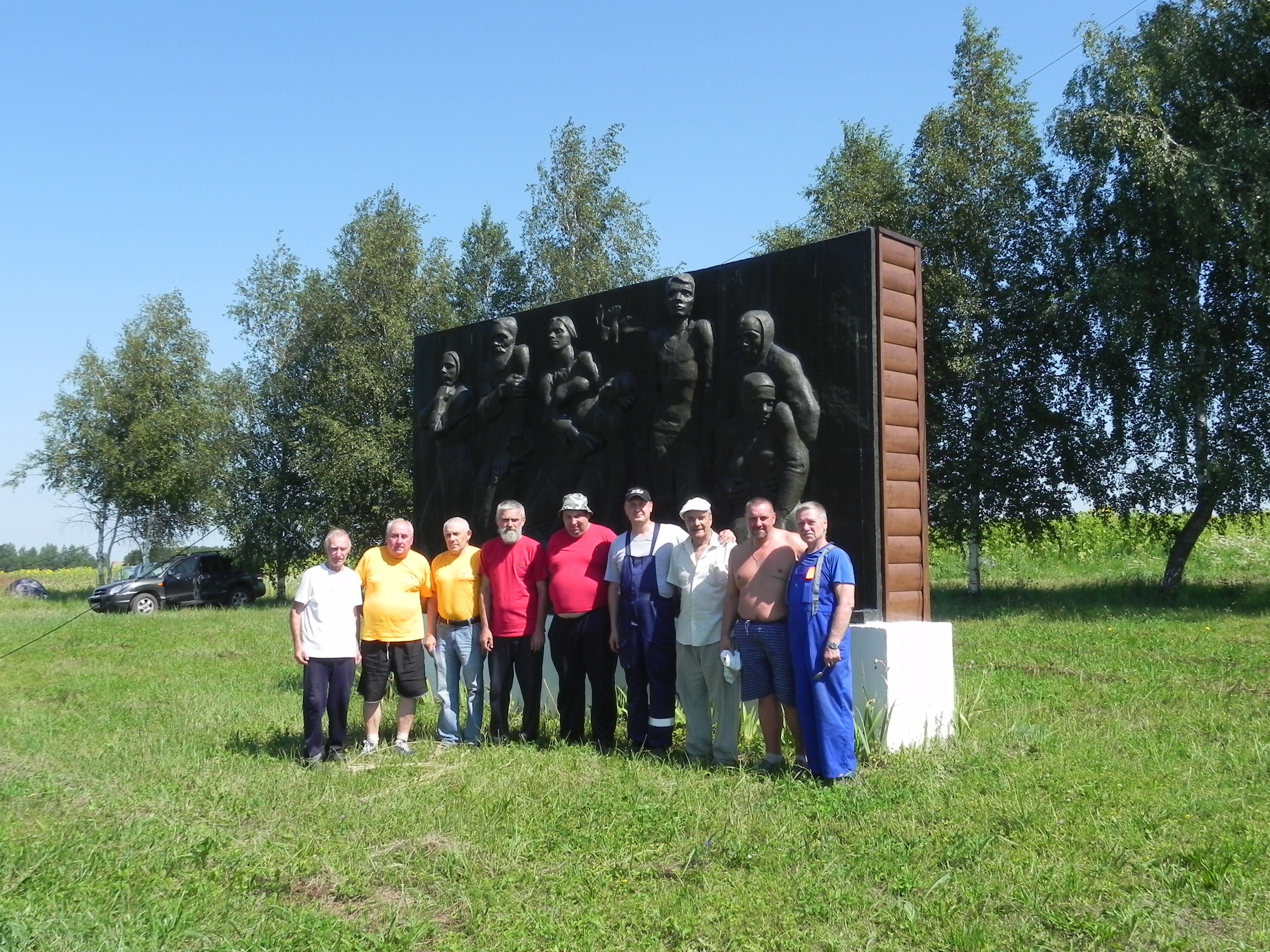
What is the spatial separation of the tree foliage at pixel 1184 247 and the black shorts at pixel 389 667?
12643mm

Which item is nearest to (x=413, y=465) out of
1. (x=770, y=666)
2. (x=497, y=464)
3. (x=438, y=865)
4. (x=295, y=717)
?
(x=497, y=464)

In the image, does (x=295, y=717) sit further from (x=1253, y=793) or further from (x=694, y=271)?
(x=1253, y=793)

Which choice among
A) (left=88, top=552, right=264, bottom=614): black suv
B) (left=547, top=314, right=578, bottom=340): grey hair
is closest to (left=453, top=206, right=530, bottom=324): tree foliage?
(left=88, top=552, right=264, bottom=614): black suv

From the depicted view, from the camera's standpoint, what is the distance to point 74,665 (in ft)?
45.5

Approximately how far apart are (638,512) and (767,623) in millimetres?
1144

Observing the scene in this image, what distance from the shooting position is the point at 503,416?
9.80 metres

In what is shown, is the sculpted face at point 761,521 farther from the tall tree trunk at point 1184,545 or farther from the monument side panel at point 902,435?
the tall tree trunk at point 1184,545

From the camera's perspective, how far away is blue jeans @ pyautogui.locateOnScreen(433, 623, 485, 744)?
7504 millimetres

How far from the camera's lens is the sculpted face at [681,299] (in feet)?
26.9

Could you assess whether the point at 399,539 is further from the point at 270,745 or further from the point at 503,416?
the point at 503,416

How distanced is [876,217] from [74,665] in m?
14.4

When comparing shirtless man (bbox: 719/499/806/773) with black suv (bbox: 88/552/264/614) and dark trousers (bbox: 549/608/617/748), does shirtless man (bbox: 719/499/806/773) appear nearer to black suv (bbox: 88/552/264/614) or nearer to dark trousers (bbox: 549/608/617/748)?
dark trousers (bbox: 549/608/617/748)

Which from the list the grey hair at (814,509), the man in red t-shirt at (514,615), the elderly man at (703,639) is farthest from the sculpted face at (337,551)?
the grey hair at (814,509)

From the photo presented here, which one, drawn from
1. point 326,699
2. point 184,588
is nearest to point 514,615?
point 326,699
